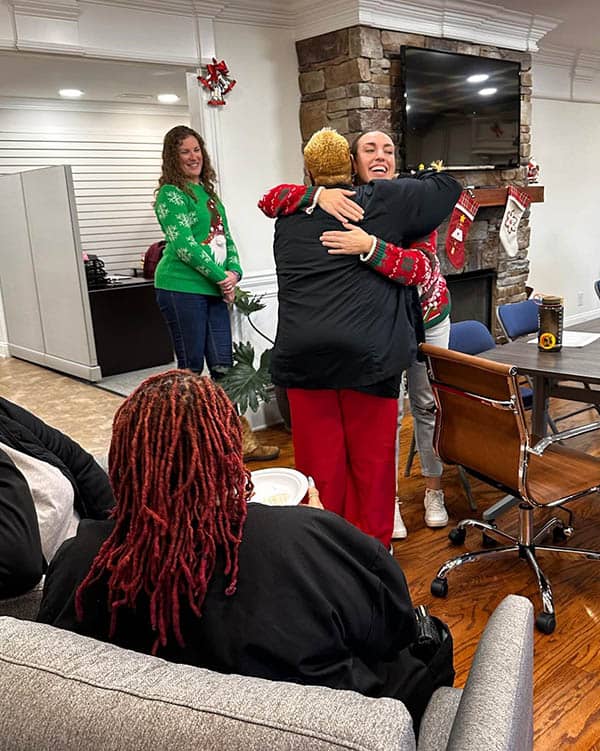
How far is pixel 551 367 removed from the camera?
2422 mm

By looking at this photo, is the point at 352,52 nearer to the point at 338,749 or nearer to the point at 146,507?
the point at 146,507

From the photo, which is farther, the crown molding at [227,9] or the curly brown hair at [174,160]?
the crown molding at [227,9]

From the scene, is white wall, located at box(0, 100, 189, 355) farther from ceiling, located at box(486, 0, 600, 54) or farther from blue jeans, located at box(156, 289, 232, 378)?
ceiling, located at box(486, 0, 600, 54)

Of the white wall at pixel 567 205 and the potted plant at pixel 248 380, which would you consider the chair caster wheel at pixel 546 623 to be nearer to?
the potted plant at pixel 248 380

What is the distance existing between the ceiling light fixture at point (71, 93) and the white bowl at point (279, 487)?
6.04 metres

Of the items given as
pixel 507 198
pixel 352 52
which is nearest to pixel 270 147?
pixel 352 52

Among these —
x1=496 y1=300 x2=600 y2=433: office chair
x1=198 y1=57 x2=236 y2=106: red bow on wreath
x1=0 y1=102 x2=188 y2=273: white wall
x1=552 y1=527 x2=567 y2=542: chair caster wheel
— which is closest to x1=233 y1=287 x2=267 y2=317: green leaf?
x1=198 y1=57 x2=236 y2=106: red bow on wreath

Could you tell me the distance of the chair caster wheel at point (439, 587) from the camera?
237cm

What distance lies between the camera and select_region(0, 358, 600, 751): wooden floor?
5.96 feet

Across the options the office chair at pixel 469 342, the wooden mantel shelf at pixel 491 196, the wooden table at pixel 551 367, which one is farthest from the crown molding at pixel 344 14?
the wooden table at pixel 551 367

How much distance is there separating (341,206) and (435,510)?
139 centimetres

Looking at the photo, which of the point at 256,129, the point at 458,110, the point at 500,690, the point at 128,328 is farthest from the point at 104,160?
the point at 500,690

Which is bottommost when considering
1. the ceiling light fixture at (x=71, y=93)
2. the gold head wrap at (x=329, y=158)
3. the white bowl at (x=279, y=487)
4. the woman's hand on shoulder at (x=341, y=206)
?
the white bowl at (x=279, y=487)

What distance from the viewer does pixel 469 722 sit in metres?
0.87
